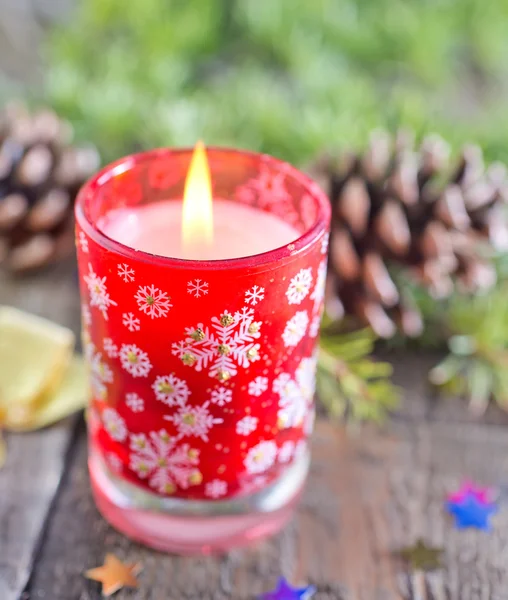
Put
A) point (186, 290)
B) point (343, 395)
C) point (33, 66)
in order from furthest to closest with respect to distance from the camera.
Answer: point (33, 66), point (343, 395), point (186, 290)

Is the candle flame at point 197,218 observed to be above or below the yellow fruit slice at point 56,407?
above

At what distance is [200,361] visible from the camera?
1.43 feet

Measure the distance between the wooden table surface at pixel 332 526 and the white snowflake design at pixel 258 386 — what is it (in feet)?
0.41

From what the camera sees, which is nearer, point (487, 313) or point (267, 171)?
point (267, 171)

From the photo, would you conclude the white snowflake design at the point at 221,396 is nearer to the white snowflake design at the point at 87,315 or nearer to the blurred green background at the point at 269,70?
the white snowflake design at the point at 87,315

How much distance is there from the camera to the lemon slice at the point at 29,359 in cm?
59

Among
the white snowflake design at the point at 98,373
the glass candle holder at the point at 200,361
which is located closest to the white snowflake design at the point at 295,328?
the glass candle holder at the point at 200,361

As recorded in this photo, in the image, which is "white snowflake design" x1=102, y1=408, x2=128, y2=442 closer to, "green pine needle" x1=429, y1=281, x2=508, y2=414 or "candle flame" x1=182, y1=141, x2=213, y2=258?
"candle flame" x1=182, y1=141, x2=213, y2=258

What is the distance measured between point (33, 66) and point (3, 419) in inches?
21.3

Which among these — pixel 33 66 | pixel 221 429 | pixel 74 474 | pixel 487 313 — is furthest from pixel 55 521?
pixel 33 66

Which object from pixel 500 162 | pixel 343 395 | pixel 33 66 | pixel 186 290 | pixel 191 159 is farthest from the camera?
pixel 33 66

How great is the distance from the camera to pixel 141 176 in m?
0.51

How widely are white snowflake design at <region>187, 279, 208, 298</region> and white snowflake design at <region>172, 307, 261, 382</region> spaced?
0.02 meters

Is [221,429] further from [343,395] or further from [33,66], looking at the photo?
[33,66]
